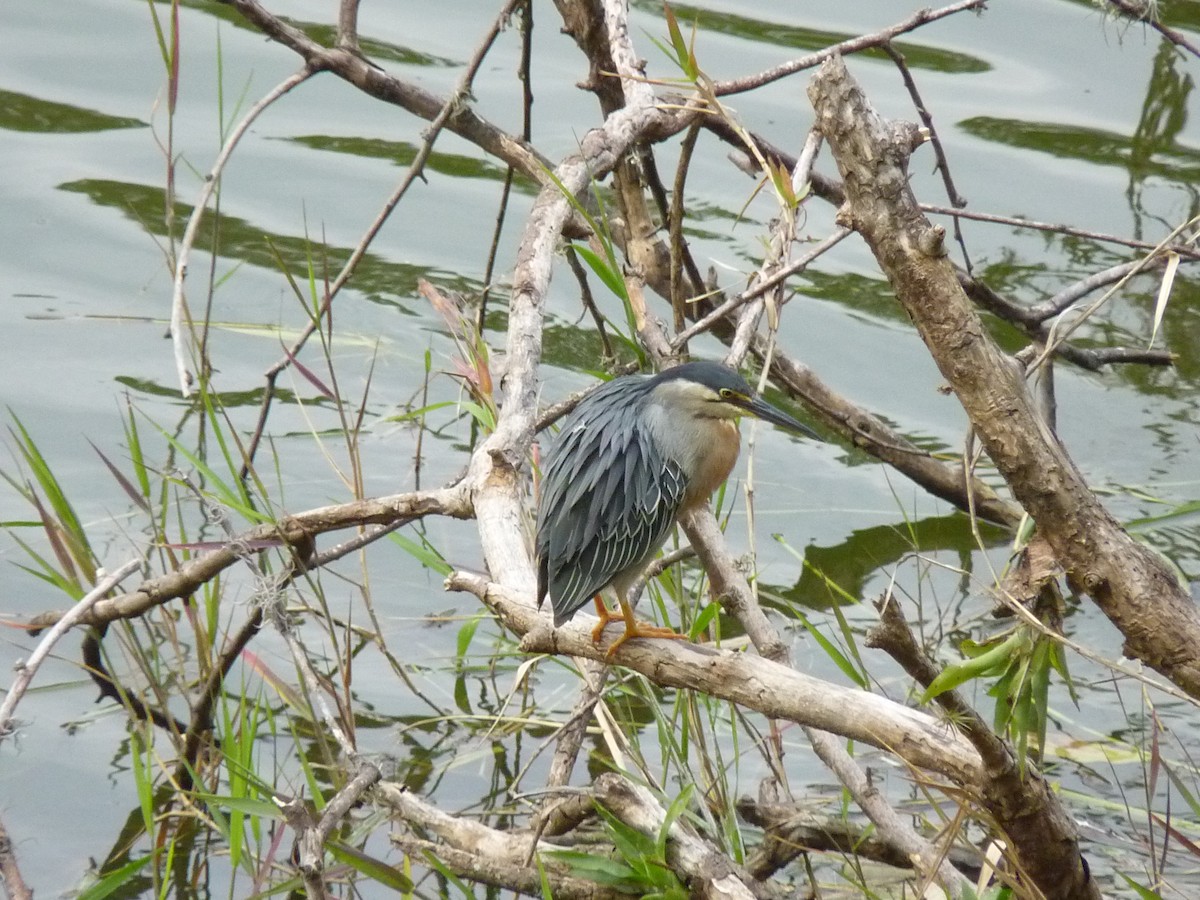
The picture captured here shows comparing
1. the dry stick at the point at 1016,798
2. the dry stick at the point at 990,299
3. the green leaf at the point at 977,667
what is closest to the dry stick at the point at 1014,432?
the green leaf at the point at 977,667

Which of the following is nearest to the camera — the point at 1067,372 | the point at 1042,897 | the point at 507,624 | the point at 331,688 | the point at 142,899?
the point at 1042,897

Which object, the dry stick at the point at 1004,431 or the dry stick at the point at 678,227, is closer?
the dry stick at the point at 1004,431

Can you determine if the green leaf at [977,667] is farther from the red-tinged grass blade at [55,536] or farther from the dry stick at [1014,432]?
the red-tinged grass blade at [55,536]

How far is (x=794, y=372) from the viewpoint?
5.10 meters

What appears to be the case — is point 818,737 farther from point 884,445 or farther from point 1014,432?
point 884,445

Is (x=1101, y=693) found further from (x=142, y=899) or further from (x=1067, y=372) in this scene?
(x=142, y=899)

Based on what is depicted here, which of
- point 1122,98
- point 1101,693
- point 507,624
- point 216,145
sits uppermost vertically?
point 1122,98

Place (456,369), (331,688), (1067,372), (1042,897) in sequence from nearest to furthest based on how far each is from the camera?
(1042,897)
(331,688)
(456,369)
(1067,372)

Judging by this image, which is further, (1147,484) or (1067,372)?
(1067,372)

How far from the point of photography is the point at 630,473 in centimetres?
356

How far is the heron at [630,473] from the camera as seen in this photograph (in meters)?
3.37

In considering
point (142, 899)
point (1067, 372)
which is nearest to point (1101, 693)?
point (1067, 372)

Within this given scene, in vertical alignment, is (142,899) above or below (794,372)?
below

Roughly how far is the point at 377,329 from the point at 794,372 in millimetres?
2450
